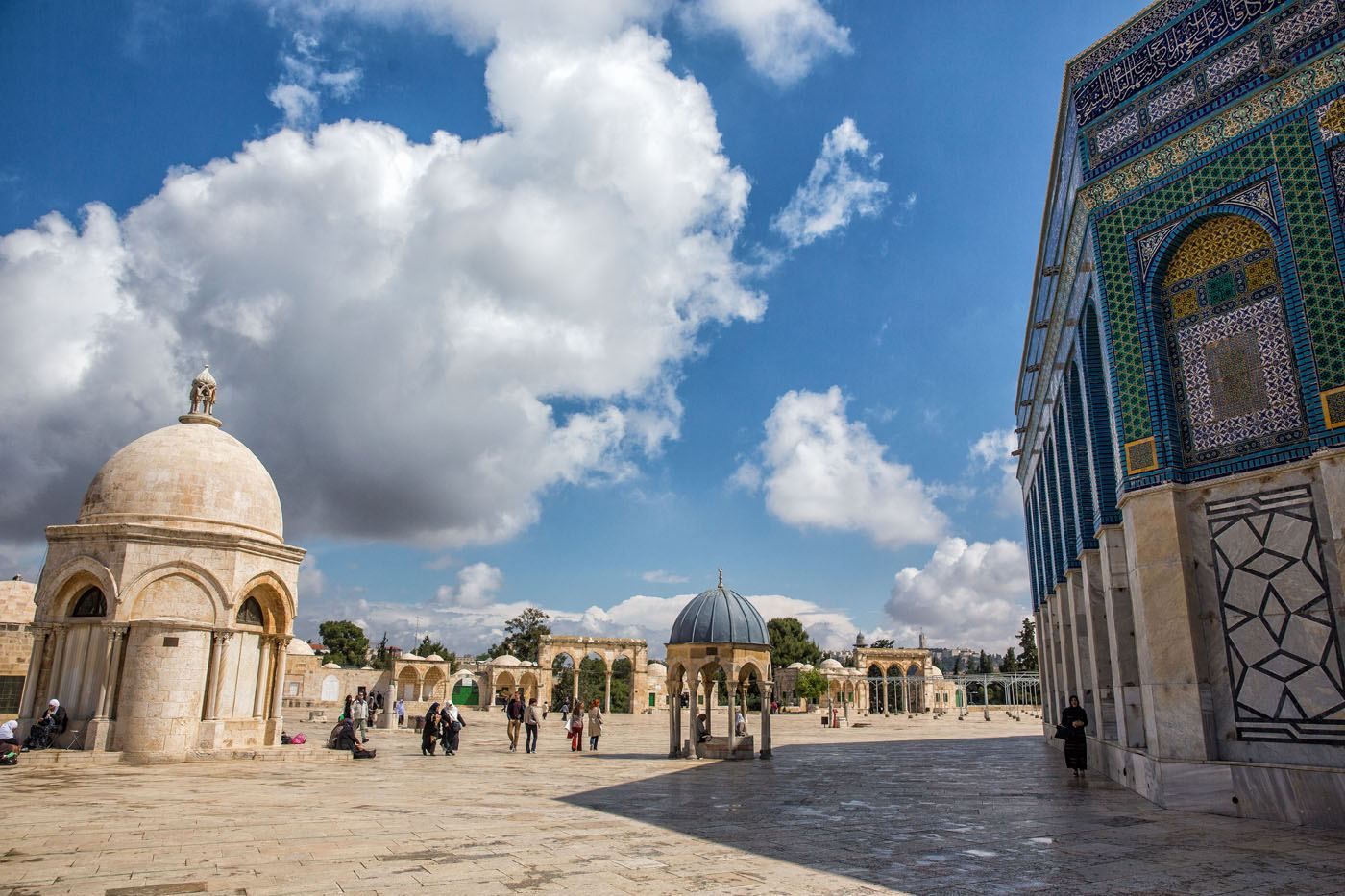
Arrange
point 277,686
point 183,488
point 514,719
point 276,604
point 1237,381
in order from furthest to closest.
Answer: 1. point 514,719
2. point 276,604
3. point 277,686
4. point 183,488
5. point 1237,381

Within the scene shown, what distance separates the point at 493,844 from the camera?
717 centimetres

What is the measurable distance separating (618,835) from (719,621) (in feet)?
36.6

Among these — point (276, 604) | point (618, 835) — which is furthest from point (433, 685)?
point (618, 835)

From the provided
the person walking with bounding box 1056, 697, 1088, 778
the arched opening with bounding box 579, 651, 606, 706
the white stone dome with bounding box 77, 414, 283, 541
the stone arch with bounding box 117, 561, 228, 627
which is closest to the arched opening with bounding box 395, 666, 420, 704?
the arched opening with bounding box 579, 651, 606, 706

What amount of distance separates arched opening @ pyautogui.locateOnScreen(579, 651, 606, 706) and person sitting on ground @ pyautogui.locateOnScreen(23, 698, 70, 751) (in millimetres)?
36244

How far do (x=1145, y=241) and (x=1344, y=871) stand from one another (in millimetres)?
7672

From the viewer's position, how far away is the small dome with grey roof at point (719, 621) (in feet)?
61.2

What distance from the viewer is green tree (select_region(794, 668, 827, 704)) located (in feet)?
180

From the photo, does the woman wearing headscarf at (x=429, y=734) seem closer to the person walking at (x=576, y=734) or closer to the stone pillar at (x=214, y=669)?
the person walking at (x=576, y=734)

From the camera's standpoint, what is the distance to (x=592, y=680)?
186 ft

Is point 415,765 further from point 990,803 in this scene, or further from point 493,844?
point 990,803

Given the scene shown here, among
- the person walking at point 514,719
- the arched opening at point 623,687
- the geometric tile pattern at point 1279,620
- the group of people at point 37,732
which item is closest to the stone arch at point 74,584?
the group of people at point 37,732

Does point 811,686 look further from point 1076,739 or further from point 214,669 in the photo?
point 214,669

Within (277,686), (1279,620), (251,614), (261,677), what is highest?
(251,614)
